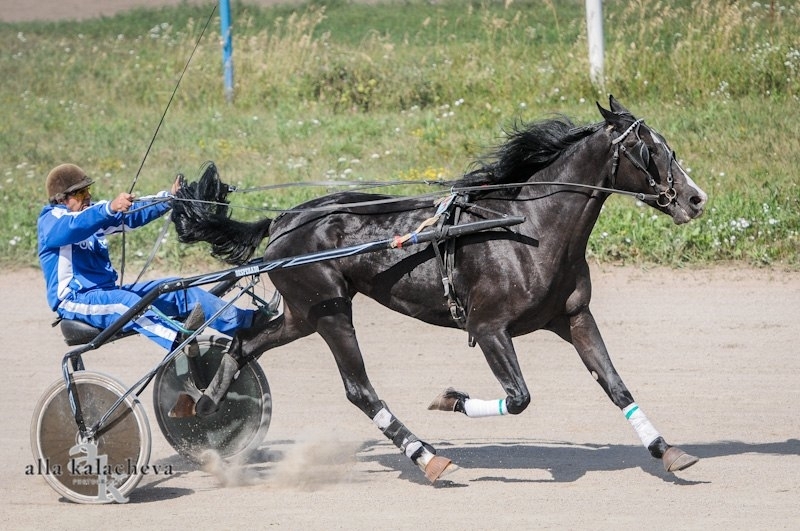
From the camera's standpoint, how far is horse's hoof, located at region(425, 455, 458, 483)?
5.61 meters

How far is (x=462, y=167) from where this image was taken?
11.5 meters

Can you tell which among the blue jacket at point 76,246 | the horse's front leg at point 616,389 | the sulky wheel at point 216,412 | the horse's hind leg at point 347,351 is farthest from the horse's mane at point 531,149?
the blue jacket at point 76,246

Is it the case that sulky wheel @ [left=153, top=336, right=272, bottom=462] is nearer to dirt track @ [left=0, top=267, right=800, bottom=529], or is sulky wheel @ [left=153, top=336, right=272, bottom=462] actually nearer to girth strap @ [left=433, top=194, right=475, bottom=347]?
dirt track @ [left=0, top=267, right=800, bottom=529]

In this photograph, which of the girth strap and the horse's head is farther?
the girth strap

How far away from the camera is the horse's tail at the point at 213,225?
20.7 ft

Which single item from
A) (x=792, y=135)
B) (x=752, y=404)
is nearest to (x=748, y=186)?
(x=792, y=135)

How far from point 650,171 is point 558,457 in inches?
64.6

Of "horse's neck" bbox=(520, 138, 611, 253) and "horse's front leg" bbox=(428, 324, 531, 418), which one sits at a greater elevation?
"horse's neck" bbox=(520, 138, 611, 253)

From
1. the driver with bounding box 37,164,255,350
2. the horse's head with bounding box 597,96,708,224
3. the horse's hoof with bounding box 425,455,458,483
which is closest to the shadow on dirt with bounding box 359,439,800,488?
the horse's hoof with bounding box 425,455,458,483

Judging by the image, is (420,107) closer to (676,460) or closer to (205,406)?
(205,406)

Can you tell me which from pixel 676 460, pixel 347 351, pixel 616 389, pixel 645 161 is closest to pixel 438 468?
pixel 347 351

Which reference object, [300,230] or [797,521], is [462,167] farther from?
[797,521]

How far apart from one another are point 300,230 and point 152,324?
90 centimetres

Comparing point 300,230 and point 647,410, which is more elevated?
point 300,230
